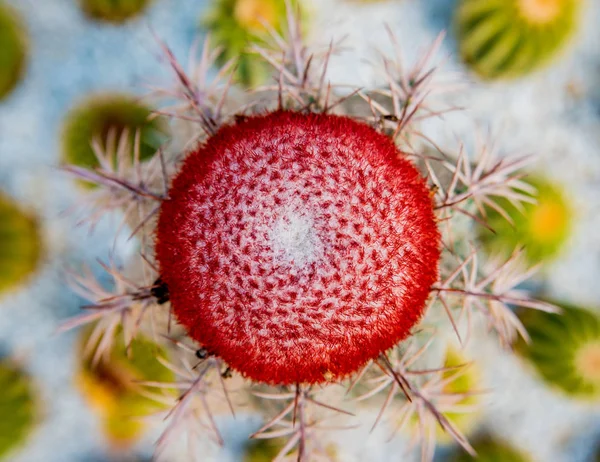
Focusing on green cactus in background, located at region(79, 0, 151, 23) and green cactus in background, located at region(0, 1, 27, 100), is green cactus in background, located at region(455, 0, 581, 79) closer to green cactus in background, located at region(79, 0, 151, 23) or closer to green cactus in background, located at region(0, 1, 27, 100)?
green cactus in background, located at region(79, 0, 151, 23)

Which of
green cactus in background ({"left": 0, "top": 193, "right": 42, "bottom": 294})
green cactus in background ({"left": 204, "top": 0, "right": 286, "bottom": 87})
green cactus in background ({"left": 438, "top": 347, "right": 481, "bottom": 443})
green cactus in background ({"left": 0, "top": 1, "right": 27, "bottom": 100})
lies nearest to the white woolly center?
green cactus in background ({"left": 204, "top": 0, "right": 286, "bottom": 87})

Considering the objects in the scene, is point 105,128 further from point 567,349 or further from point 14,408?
point 567,349

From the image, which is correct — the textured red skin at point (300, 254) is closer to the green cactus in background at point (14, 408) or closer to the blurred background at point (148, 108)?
the blurred background at point (148, 108)

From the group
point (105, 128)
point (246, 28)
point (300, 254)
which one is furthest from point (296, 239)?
point (105, 128)

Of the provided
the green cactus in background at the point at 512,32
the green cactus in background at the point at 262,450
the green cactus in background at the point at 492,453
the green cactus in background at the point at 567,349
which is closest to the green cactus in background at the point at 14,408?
the green cactus in background at the point at 262,450

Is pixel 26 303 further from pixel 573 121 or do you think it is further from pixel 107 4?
pixel 573 121

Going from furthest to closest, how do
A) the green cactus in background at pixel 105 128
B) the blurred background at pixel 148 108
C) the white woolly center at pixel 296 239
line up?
the blurred background at pixel 148 108, the green cactus in background at pixel 105 128, the white woolly center at pixel 296 239
